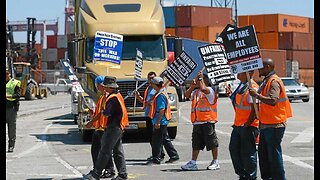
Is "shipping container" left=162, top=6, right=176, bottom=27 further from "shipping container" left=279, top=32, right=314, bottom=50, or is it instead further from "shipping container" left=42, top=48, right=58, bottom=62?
"shipping container" left=42, top=48, right=58, bottom=62

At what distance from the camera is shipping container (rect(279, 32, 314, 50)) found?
238 feet

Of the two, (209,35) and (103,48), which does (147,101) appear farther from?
(209,35)

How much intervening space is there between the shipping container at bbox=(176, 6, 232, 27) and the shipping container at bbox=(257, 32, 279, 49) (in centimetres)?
703

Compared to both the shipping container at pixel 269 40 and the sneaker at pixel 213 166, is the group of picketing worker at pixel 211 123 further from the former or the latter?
the shipping container at pixel 269 40

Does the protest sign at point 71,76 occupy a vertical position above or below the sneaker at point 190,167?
above

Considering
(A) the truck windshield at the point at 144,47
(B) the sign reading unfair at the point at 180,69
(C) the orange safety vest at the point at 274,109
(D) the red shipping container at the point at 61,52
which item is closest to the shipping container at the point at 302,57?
(D) the red shipping container at the point at 61,52

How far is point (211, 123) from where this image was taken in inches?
459

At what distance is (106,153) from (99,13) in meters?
7.71

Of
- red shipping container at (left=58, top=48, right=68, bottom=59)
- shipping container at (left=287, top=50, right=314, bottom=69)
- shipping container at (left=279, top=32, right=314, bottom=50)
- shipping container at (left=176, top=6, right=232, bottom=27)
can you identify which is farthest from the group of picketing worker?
red shipping container at (left=58, top=48, right=68, bottom=59)

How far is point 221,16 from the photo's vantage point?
2790 inches

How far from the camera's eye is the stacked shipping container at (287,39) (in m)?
73.0

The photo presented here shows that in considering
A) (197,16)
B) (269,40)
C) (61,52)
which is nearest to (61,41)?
(61,52)

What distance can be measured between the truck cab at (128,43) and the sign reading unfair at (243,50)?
663cm

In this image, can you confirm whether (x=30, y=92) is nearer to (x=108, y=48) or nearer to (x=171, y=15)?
(x=171, y=15)
